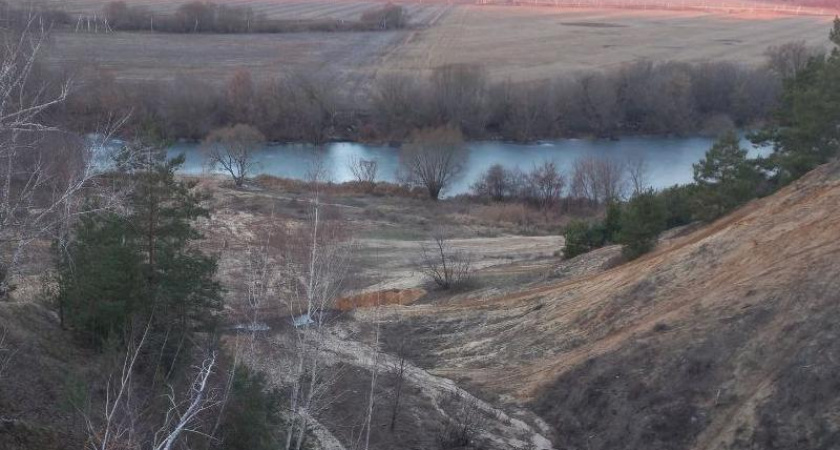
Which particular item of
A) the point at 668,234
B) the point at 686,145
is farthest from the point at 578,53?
the point at 668,234

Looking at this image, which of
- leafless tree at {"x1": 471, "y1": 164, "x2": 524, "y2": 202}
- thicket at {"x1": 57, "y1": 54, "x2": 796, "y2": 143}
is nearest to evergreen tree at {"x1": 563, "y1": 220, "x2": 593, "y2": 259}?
leafless tree at {"x1": 471, "y1": 164, "x2": 524, "y2": 202}

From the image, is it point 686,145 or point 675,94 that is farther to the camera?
point 675,94

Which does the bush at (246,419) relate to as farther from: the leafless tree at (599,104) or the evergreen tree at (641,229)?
the leafless tree at (599,104)

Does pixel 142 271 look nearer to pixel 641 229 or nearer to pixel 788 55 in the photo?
pixel 641 229

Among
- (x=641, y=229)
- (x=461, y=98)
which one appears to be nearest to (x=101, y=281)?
(x=641, y=229)

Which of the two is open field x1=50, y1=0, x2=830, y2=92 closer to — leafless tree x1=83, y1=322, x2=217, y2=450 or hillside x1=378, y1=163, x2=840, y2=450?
hillside x1=378, y1=163, x2=840, y2=450

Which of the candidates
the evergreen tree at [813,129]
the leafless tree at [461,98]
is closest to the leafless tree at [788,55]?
the leafless tree at [461,98]

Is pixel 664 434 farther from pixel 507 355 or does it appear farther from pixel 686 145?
pixel 686 145
